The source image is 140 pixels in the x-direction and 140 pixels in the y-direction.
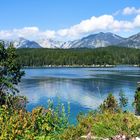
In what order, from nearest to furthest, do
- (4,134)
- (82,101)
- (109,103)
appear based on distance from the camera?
1. (4,134)
2. (109,103)
3. (82,101)

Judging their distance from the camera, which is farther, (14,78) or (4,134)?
(14,78)

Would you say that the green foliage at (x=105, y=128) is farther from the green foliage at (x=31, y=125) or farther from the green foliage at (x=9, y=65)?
the green foliage at (x=9, y=65)

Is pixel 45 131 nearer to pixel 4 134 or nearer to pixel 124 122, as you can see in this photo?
pixel 4 134

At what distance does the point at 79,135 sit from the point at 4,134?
8.78ft

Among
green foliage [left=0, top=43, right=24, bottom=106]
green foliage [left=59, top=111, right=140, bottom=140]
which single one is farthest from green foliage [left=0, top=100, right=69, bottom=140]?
green foliage [left=0, top=43, right=24, bottom=106]

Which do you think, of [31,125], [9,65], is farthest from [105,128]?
[9,65]

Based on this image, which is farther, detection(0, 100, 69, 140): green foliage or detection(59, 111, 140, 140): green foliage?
detection(59, 111, 140, 140): green foliage

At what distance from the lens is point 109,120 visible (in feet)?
28.9

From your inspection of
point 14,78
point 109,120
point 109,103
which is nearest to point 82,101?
point 14,78

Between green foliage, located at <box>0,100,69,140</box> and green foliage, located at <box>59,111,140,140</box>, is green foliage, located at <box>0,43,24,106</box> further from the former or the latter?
green foliage, located at <box>0,100,69,140</box>

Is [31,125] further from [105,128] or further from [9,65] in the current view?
[9,65]

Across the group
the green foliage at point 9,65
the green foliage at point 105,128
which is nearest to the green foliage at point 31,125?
the green foliage at point 105,128

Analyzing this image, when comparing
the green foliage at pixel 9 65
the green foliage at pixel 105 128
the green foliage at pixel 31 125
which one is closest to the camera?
the green foliage at pixel 31 125

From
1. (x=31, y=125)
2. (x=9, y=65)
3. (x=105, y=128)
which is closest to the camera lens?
(x=31, y=125)
